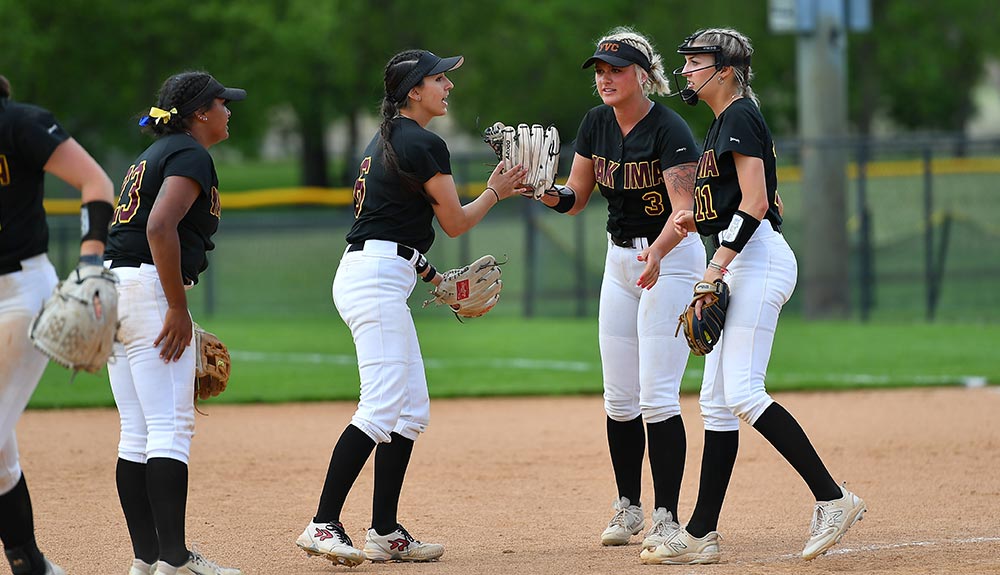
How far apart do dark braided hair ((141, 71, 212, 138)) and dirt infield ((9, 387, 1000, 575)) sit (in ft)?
5.60

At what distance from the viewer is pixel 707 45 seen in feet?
16.3

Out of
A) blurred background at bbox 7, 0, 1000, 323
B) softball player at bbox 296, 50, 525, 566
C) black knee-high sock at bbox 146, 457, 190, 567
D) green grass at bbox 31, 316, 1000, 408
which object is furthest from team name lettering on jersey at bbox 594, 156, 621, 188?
blurred background at bbox 7, 0, 1000, 323

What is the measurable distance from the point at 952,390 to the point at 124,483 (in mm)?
7498

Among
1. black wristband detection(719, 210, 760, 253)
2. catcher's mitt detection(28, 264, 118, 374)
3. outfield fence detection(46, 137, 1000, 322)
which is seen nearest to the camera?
catcher's mitt detection(28, 264, 118, 374)

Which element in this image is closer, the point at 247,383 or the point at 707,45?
the point at 707,45

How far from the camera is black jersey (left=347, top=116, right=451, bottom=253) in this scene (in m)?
4.93

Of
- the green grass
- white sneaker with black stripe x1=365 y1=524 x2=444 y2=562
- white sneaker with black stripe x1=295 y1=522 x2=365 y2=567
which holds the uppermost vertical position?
white sneaker with black stripe x1=295 y1=522 x2=365 y2=567

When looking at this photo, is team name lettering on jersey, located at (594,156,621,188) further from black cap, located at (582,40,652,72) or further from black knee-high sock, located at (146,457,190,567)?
black knee-high sock, located at (146,457,190,567)

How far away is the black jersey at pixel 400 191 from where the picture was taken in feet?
16.2

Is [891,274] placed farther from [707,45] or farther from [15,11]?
[15,11]

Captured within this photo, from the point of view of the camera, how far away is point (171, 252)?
4422mm

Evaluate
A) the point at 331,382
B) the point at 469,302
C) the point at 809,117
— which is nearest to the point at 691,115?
the point at 809,117

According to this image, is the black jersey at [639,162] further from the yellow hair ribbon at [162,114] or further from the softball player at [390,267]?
the yellow hair ribbon at [162,114]

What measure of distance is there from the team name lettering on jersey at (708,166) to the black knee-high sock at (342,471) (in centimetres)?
166
